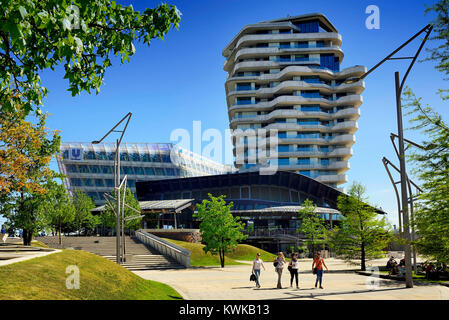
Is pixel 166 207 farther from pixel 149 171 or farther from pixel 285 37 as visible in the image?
pixel 285 37

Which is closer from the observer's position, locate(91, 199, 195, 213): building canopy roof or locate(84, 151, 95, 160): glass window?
locate(91, 199, 195, 213): building canopy roof

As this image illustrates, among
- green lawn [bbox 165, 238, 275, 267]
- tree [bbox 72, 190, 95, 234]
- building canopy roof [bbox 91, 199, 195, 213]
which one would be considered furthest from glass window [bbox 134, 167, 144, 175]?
green lawn [bbox 165, 238, 275, 267]

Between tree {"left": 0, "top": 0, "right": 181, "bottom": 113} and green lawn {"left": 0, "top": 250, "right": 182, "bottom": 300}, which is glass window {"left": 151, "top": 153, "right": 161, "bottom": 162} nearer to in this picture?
green lawn {"left": 0, "top": 250, "right": 182, "bottom": 300}

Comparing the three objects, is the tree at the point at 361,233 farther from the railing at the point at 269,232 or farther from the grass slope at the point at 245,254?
the railing at the point at 269,232

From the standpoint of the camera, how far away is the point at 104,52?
1100 cm

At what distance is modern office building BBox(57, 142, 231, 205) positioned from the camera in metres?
102

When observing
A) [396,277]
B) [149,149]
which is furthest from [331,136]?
[396,277]

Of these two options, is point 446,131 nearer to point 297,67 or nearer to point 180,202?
point 180,202

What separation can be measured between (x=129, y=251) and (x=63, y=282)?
3202 centimetres

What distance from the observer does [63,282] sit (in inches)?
451

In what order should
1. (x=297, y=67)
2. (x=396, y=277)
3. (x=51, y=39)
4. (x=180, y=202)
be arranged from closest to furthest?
(x=51, y=39), (x=396, y=277), (x=180, y=202), (x=297, y=67)

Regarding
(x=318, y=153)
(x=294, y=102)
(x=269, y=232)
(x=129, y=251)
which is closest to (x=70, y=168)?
(x=294, y=102)

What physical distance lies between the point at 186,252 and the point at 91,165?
72481 mm

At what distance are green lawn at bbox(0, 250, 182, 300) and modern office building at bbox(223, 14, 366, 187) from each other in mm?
82103
